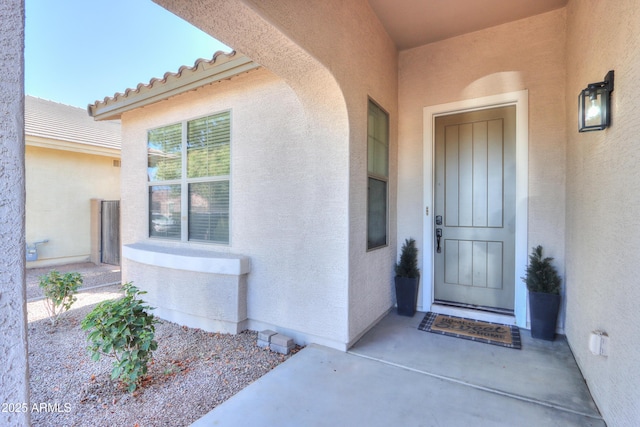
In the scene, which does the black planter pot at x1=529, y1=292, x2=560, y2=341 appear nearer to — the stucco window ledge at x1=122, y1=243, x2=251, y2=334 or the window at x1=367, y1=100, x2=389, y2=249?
the window at x1=367, y1=100, x2=389, y2=249

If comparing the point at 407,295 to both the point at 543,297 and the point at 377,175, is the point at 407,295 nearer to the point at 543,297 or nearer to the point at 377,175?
the point at 543,297

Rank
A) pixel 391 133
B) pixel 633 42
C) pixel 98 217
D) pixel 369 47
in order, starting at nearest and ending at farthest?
pixel 633 42 → pixel 369 47 → pixel 391 133 → pixel 98 217

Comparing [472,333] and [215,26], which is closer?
[215,26]

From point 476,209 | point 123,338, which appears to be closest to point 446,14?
point 476,209

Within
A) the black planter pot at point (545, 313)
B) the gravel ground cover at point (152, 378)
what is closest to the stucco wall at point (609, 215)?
the black planter pot at point (545, 313)

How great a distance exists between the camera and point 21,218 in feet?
3.12

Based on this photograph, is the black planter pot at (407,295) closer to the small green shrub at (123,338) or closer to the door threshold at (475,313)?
the door threshold at (475,313)

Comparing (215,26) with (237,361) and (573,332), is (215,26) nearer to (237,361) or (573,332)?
(237,361)

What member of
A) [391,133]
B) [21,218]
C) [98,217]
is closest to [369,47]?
[391,133]

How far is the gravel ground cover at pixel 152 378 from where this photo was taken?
206cm

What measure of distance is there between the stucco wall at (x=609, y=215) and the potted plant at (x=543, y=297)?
0.22 m

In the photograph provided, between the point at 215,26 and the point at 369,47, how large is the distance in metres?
1.81

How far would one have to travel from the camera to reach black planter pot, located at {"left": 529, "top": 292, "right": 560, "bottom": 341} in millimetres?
2857

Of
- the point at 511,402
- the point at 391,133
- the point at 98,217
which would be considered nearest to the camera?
the point at 511,402
